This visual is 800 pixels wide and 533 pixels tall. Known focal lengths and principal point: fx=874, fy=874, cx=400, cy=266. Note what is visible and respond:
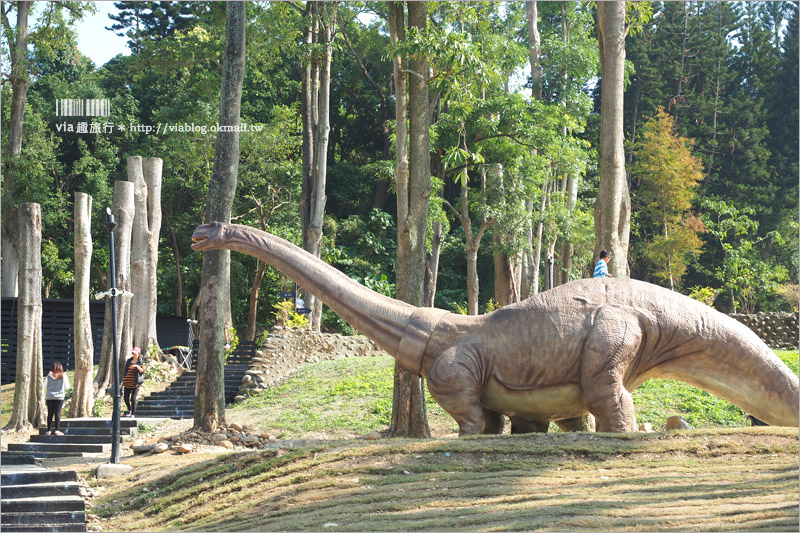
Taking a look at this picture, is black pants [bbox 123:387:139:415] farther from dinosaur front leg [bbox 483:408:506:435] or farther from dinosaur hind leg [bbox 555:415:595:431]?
dinosaur hind leg [bbox 555:415:595:431]

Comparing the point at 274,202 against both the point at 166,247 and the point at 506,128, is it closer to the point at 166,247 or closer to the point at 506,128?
the point at 166,247

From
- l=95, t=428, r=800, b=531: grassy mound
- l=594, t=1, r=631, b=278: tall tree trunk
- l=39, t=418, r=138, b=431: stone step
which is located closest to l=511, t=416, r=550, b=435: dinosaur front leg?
l=95, t=428, r=800, b=531: grassy mound

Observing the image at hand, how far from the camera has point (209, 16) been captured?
2958cm

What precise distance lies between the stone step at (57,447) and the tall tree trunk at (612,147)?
31.6ft

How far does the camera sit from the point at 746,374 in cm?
958

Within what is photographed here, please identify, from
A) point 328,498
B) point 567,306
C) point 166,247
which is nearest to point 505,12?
point 166,247

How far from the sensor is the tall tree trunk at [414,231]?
13.0 m

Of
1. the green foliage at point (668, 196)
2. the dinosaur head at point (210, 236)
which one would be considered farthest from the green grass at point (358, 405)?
the green foliage at point (668, 196)

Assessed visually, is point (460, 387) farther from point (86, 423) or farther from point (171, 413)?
point (171, 413)

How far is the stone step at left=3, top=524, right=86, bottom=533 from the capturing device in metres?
9.89

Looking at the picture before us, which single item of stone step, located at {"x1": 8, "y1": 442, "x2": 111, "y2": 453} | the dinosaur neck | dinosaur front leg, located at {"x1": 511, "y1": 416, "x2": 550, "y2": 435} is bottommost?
stone step, located at {"x1": 8, "y1": 442, "x2": 111, "y2": 453}

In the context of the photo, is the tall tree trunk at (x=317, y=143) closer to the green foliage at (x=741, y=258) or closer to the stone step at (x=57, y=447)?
the stone step at (x=57, y=447)

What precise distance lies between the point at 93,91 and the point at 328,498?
110 feet

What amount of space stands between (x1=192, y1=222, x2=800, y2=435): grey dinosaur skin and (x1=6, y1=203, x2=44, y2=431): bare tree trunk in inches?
417
